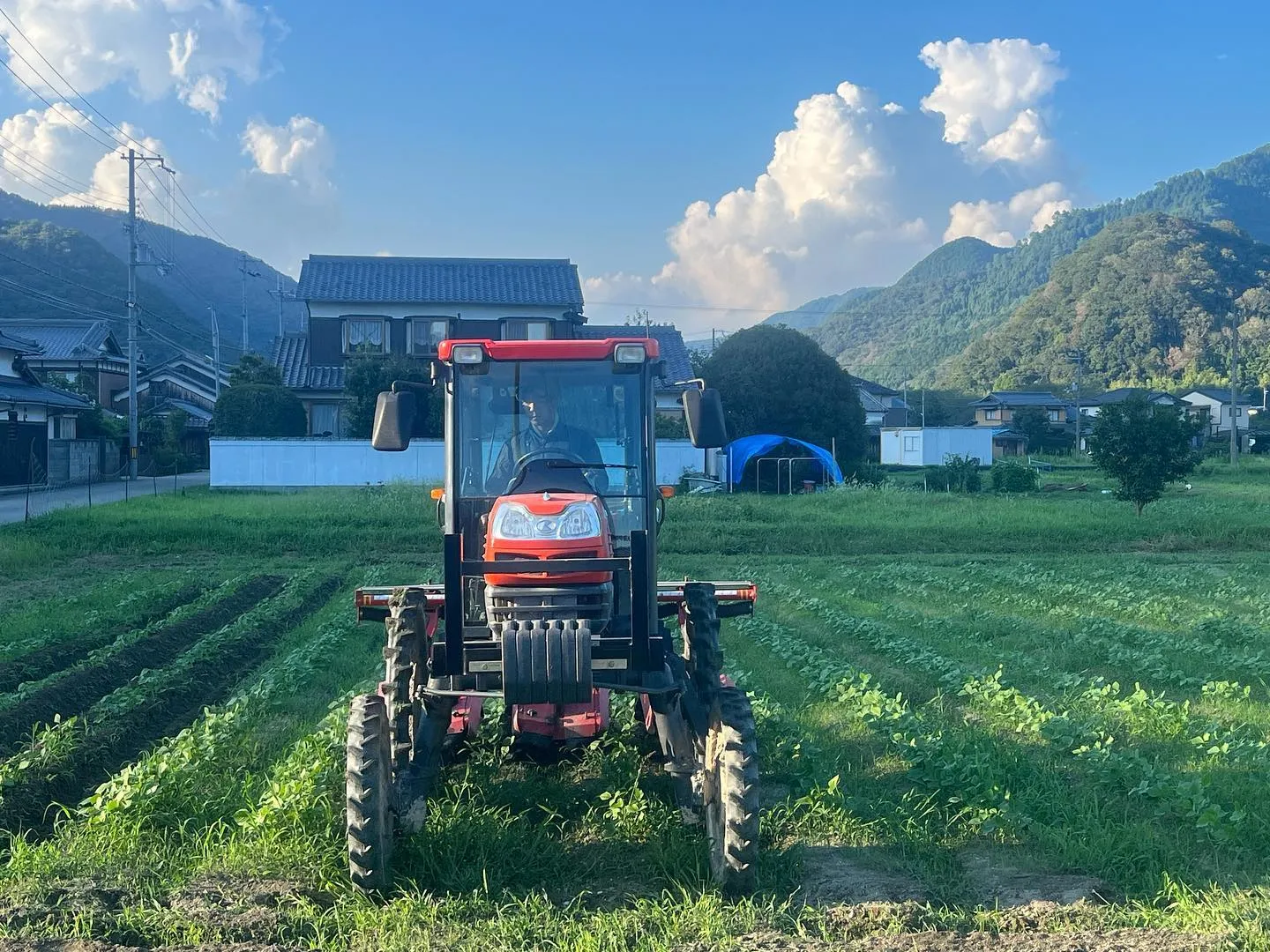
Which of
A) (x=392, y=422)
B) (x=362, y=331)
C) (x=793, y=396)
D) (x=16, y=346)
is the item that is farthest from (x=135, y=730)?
(x=362, y=331)

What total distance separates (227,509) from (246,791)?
1821cm

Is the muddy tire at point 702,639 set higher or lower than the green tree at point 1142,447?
lower

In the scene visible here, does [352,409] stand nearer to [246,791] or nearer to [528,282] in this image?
[528,282]

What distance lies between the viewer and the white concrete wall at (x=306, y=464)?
30.9 meters

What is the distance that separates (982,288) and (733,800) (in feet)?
518

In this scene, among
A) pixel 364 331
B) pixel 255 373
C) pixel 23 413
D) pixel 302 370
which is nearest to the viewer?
pixel 23 413

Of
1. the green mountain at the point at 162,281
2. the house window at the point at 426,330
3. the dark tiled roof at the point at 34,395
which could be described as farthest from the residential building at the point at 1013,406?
the dark tiled roof at the point at 34,395

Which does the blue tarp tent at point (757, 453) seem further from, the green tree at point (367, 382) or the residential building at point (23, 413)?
the residential building at point (23, 413)

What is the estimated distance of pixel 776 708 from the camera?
7992 mm

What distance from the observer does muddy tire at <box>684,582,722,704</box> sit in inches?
248

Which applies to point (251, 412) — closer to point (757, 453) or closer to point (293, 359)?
point (293, 359)

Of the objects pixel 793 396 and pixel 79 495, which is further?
pixel 793 396

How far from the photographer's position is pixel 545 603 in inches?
210

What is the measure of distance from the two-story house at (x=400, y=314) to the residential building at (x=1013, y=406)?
122 feet
